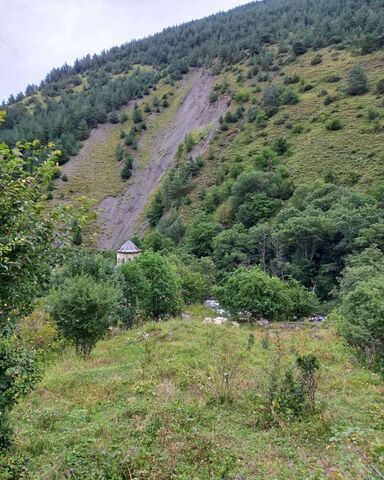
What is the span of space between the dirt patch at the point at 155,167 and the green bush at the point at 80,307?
44817 mm

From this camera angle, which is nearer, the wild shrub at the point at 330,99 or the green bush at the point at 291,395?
the green bush at the point at 291,395

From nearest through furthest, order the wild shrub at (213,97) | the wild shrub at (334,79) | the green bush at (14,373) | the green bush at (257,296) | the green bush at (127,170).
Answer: the green bush at (14,373)
the green bush at (257,296)
the wild shrub at (334,79)
the green bush at (127,170)
the wild shrub at (213,97)

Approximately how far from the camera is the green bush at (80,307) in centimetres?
1464

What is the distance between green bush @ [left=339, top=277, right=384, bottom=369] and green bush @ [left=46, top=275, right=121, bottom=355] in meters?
9.54

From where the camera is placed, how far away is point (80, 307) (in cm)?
1466

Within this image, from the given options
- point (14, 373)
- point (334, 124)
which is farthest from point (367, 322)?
point (334, 124)

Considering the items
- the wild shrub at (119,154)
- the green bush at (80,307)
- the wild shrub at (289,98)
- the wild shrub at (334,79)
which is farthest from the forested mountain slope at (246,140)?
the green bush at (80,307)

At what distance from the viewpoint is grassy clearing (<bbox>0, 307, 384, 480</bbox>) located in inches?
248

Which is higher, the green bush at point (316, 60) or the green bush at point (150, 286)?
the green bush at point (316, 60)

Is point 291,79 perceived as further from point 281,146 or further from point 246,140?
point 281,146

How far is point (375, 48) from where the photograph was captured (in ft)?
229

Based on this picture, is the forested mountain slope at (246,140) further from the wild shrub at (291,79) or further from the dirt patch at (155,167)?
the dirt patch at (155,167)

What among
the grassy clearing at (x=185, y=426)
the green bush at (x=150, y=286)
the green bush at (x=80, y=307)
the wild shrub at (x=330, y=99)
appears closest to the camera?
the grassy clearing at (x=185, y=426)

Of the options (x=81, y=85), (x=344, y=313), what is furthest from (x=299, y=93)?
(x=81, y=85)
